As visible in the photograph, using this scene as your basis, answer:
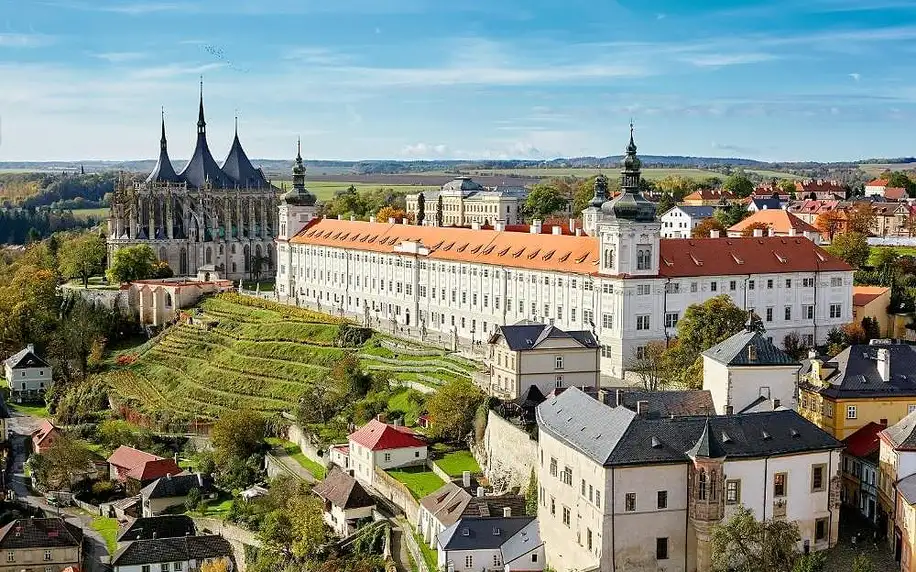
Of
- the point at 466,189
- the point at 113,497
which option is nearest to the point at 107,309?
the point at 113,497

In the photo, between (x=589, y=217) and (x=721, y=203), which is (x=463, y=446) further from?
(x=721, y=203)

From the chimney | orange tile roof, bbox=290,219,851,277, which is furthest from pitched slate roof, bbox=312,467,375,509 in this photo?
the chimney

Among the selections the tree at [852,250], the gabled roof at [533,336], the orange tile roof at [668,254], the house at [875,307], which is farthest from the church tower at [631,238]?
the tree at [852,250]

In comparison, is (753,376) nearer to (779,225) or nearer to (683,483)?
(683,483)

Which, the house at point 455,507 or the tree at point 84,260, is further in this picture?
the tree at point 84,260

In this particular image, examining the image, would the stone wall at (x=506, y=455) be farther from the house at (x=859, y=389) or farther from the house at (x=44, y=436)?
the house at (x=44, y=436)

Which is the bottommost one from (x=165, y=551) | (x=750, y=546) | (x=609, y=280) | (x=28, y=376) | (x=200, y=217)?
(x=165, y=551)

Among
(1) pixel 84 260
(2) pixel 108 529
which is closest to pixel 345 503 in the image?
(2) pixel 108 529
